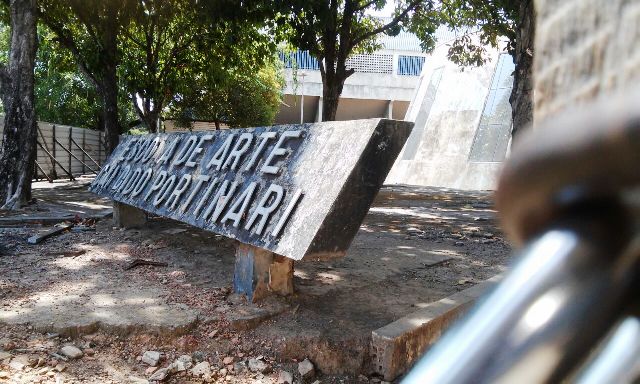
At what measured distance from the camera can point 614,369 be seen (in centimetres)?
30

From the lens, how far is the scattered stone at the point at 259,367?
106 inches

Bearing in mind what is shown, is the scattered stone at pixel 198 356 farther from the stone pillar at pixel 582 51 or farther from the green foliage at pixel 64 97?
the green foliage at pixel 64 97

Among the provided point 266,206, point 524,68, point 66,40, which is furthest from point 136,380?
point 66,40

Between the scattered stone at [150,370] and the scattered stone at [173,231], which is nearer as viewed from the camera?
the scattered stone at [150,370]

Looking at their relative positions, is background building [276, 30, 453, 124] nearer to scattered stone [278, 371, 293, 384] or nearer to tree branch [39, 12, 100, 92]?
tree branch [39, 12, 100, 92]

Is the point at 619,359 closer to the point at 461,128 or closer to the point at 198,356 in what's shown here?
the point at 198,356

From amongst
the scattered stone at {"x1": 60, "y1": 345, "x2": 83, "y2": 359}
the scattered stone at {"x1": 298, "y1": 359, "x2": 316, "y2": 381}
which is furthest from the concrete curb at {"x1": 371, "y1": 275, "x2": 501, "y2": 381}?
the scattered stone at {"x1": 60, "y1": 345, "x2": 83, "y2": 359}

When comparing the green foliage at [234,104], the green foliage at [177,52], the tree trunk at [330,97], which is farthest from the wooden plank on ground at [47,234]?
the green foliage at [234,104]

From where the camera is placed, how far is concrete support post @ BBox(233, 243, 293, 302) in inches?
128

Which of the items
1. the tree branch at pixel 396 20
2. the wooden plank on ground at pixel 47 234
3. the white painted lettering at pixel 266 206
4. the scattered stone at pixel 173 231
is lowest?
the wooden plank on ground at pixel 47 234

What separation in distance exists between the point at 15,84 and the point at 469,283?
7.12m

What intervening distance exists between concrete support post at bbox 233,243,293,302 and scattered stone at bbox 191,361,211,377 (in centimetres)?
65

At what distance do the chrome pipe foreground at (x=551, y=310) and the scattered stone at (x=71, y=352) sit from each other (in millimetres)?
2758

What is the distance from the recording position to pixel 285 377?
2639 millimetres
